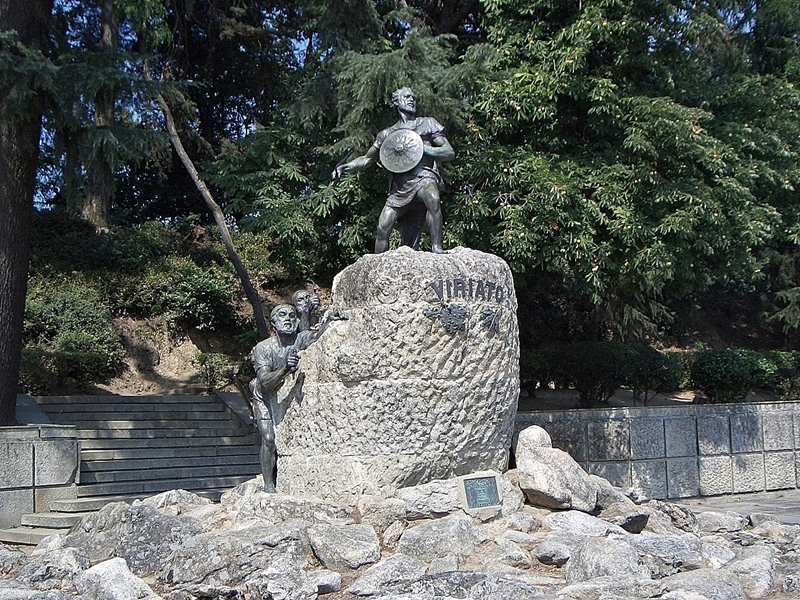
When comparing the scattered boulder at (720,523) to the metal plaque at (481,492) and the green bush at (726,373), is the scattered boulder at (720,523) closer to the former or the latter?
the metal plaque at (481,492)

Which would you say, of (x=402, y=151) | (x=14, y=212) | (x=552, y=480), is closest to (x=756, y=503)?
(x=552, y=480)

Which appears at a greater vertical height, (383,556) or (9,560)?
(383,556)

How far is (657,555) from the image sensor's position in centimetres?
716

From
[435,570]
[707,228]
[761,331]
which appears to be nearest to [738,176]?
[707,228]

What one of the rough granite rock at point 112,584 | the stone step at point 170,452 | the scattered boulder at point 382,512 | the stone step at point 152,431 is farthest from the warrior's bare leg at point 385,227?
the stone step at point 152,431

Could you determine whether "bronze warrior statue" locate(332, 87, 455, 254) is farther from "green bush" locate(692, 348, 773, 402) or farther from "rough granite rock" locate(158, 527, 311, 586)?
"green bush" locate(692, 348, 773, 402)

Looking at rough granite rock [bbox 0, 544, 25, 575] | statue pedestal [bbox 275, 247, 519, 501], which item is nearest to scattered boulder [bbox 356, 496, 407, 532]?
statue pedestal [bbox 275, 247, 519, 501]

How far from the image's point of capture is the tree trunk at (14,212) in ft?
39.7

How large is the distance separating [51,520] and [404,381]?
14.4 feet

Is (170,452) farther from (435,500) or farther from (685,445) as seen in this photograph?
(685,445)

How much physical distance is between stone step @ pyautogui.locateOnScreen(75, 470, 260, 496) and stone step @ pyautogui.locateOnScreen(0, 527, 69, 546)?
4.43ft

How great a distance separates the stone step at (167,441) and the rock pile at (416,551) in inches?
189

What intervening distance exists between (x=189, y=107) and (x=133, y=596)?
566 inches

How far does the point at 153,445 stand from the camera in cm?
1377
